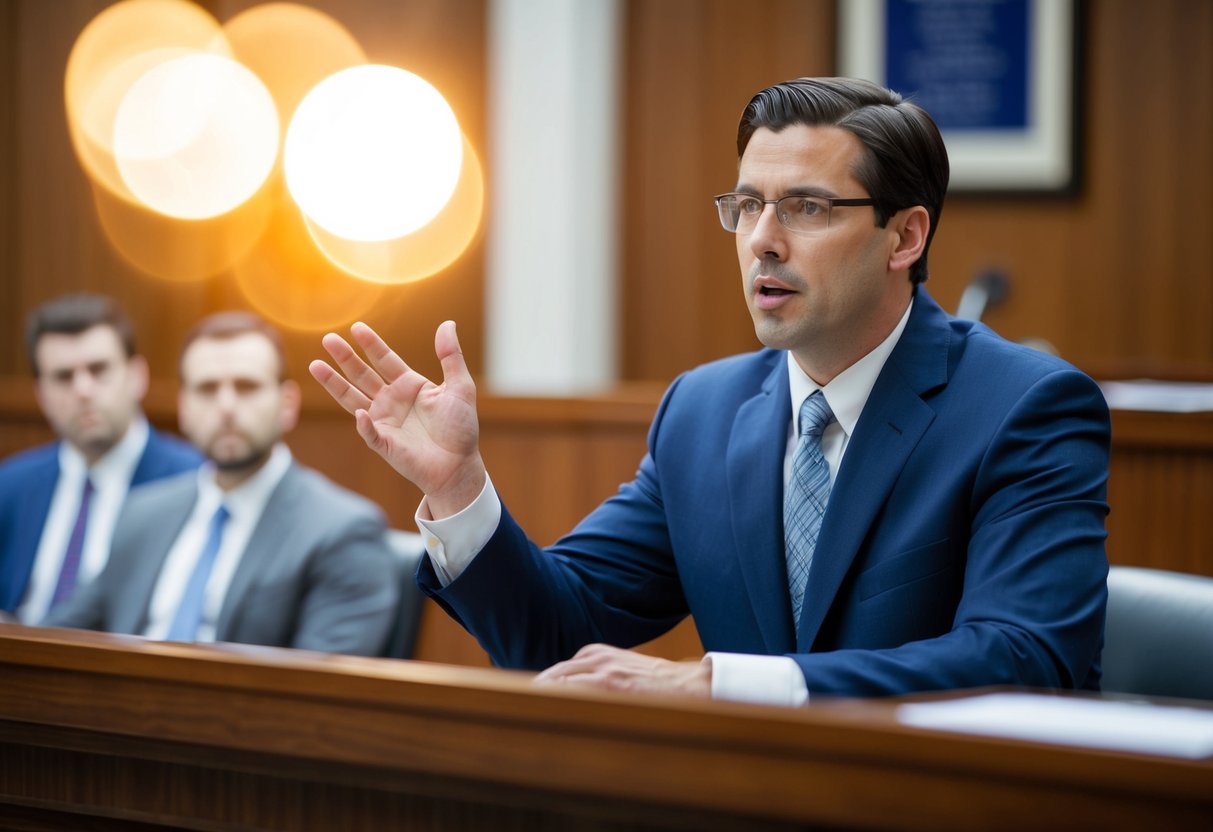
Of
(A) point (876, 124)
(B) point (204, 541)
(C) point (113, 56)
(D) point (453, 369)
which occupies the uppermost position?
(C) point (113, 56)

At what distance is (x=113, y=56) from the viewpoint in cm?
478

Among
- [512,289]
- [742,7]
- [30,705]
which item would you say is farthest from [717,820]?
[742,7]

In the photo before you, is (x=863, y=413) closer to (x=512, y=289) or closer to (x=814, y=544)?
(x=814, y=544)

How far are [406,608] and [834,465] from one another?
3.44 ft

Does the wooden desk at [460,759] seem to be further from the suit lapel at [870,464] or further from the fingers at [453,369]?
the suit lapel at [870,464]

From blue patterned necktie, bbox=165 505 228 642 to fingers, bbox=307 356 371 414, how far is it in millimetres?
1320

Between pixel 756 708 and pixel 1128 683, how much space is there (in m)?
0.87

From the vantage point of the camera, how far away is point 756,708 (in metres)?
0.92

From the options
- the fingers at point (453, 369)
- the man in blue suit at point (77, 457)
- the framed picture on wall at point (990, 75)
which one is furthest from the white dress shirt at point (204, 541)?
the framed picture on wall at point (990, 75)

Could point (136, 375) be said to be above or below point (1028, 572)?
above

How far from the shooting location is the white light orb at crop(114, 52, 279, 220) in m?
4.73

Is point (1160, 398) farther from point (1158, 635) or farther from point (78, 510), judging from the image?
point (78, 510)

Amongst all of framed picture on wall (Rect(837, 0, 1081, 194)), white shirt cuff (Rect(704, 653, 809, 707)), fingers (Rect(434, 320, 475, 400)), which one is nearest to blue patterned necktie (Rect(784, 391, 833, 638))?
white shirt cuff (Rect(704, 653, 809, 707))

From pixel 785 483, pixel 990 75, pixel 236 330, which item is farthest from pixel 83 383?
pixel 990 75
